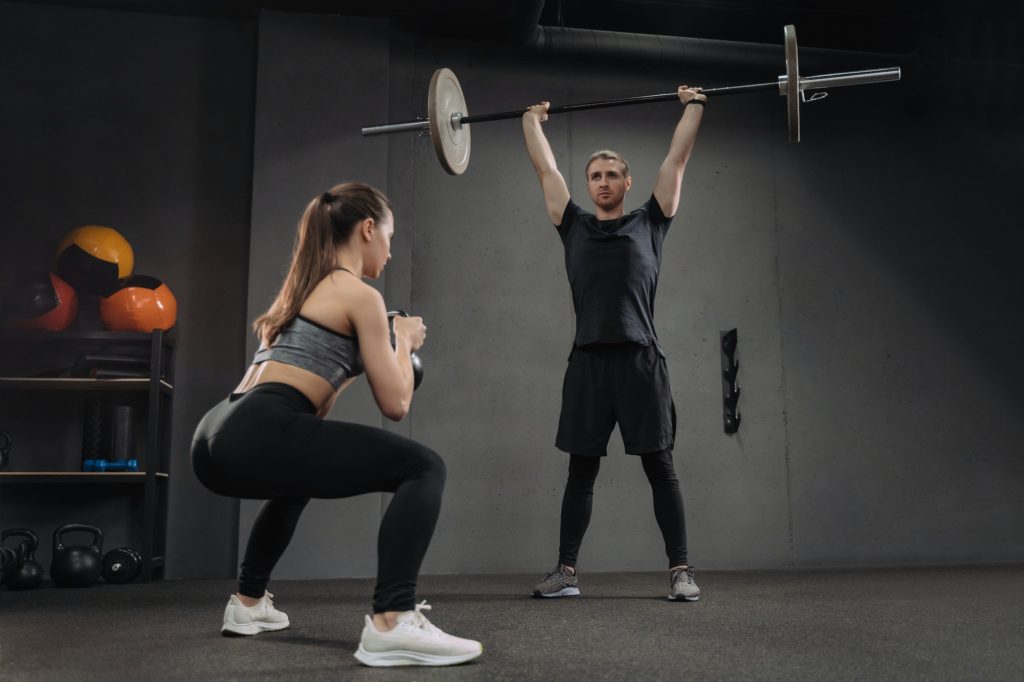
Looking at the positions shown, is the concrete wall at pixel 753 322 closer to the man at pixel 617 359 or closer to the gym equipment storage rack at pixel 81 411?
the gym equipment storage rack at pixel 81 411

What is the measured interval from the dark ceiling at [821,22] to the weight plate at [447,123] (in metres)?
1.44

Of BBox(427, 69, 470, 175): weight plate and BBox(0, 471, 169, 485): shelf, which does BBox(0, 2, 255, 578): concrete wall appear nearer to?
BBox(0, 471, 169, 485): shelf

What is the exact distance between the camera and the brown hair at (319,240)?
186 centimetres

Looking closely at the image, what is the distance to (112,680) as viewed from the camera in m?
1.61

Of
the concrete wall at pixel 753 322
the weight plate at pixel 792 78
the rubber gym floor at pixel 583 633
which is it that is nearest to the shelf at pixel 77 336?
the rubber gym floor at pixel 583 633

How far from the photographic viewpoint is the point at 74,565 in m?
3.49

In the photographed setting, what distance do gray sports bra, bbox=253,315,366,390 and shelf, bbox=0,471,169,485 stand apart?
221 cm

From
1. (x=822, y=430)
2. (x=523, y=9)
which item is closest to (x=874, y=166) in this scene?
(x=822, y=430)

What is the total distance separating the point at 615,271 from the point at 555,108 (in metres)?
0.55

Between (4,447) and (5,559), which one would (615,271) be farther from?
(4,447)

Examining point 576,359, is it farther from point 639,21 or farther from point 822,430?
point 639,21

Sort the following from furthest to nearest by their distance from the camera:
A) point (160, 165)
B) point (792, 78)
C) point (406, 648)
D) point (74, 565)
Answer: point (160, 165), point (74, 565), point (792, 78), point (406, 648)

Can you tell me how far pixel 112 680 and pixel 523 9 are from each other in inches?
Answer: 132

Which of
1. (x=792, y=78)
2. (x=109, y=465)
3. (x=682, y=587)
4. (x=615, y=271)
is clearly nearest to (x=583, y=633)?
(x=682, y=587)
